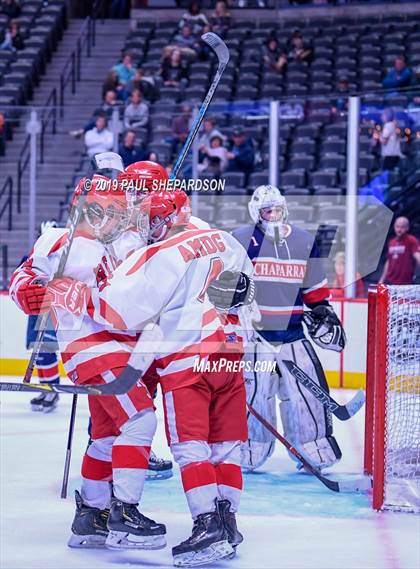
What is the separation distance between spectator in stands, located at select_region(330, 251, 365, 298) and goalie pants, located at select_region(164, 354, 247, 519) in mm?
3731

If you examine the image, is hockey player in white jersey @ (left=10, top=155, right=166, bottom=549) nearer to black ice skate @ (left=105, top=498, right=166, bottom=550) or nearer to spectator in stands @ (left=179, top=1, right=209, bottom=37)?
black ice skate @ (left=105, top=498, right=166, bottom=550)

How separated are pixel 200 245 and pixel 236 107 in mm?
4832

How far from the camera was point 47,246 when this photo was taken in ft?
11.8

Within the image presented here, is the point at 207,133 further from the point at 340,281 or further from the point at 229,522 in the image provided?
the point at 229,522

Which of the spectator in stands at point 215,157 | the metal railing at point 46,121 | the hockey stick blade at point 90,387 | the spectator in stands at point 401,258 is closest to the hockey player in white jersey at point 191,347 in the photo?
the hockey stick blade at point 90,387

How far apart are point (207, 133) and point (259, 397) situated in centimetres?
373

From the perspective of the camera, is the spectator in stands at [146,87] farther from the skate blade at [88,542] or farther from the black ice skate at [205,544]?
the black ice skate at [205,544]

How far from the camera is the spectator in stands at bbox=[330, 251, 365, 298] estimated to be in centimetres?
714

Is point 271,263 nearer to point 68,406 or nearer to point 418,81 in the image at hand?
point 68,406

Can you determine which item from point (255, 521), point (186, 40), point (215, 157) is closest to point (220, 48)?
point (255, 521)

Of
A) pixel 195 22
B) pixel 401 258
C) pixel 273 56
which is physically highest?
pixel 195 22

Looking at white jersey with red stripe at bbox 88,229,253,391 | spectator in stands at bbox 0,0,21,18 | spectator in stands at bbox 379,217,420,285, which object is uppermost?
spectator in stands at bbox 0,0,21,18

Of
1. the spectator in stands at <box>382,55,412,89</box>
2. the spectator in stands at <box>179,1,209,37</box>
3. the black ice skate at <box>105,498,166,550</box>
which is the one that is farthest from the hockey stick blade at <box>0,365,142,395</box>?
the spectator in stands at <box>179,1,209,37</box>

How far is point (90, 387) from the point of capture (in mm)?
2832
